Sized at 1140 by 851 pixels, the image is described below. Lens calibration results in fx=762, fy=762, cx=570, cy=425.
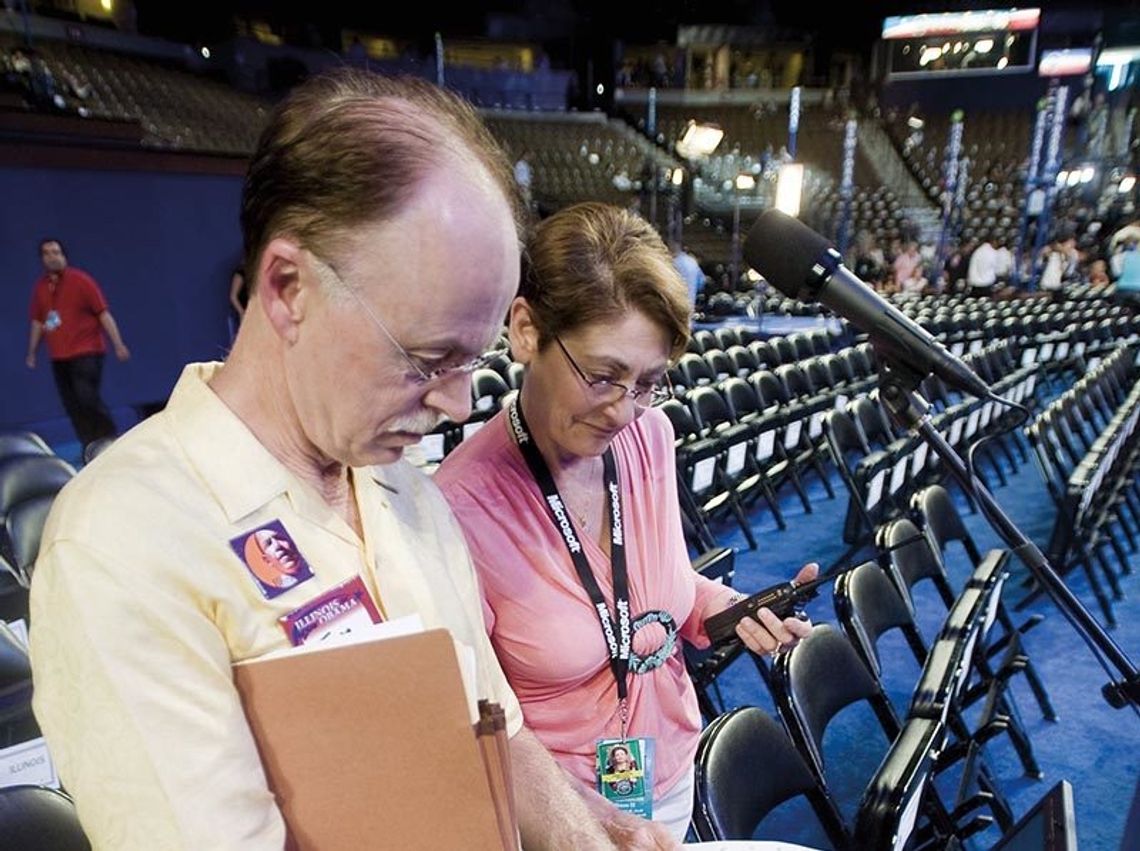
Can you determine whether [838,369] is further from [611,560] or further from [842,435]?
[611,560]

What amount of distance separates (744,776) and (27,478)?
2939 mm

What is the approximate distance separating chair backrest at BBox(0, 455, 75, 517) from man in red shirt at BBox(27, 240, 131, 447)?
283 centimetres

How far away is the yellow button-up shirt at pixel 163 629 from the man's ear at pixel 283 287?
3.6 inches

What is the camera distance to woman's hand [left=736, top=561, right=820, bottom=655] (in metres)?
1.23

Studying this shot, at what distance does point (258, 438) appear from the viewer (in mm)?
672

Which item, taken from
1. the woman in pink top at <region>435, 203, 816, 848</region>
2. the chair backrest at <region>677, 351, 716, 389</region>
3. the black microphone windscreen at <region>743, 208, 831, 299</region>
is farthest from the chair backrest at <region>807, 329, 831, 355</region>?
the woman in pink top at <region>435, 203, 816, 848</region>

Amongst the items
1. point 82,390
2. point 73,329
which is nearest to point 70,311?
point 73,329

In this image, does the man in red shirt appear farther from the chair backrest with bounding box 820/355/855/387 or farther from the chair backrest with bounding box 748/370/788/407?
the chair backrest with bounding box 820/355/855/387

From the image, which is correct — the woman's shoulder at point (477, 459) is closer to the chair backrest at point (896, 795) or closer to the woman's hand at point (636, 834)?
the woman's hand at point (636, 834)

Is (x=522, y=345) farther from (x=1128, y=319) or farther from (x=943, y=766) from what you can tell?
(x=1128, y=319)

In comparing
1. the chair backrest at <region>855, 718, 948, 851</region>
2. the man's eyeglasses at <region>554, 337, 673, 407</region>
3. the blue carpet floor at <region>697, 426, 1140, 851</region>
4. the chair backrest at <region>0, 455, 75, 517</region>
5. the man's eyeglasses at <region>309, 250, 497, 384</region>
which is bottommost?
the blue carpet floor at <region>697, 426, 1140, 851</region>

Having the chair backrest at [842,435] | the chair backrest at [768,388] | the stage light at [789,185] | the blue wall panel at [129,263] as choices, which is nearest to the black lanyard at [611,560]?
the chair backrest at [842,435]

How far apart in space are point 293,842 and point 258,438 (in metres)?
0.34

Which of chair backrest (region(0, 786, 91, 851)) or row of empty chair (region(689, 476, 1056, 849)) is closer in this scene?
chair backrest (region(0, 786, 91, 851))
